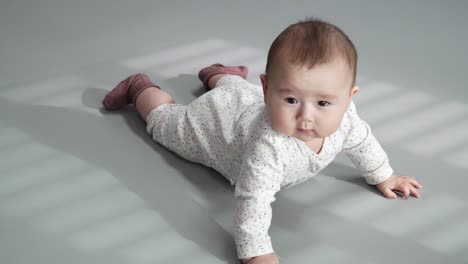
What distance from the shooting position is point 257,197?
1.28 meters

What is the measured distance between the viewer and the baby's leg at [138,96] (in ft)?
5.61

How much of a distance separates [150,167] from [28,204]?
299 millimetres

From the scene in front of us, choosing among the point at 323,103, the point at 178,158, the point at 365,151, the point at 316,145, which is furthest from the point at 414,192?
the point at 178,158

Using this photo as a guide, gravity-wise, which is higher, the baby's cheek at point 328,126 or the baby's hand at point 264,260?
the baby's cheek at point 328,126

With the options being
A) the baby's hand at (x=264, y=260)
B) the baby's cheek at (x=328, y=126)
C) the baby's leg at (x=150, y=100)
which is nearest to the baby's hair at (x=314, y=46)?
the baby's cheek at (x=328, y=126)

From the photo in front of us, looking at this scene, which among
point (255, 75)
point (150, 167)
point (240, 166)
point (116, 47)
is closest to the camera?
point (240, 166)

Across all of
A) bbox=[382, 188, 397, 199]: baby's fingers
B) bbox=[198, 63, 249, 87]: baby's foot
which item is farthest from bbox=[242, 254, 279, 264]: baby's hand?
bbox=[198, 63, 249, 87]: baby's foot

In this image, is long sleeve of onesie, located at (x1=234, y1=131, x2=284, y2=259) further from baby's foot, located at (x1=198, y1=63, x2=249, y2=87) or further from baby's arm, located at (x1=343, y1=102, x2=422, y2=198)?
baby's foot, located at (x1=198, y1=63, x2=249, y2=87)

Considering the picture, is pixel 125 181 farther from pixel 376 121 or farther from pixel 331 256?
pixel 376 121

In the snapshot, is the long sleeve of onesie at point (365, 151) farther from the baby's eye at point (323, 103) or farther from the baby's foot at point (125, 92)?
the baby's foot at point (125, 92)

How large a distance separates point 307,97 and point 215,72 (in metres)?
0.68

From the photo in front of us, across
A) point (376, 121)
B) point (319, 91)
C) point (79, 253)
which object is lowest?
point (79, 253)

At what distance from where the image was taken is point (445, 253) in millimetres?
1347

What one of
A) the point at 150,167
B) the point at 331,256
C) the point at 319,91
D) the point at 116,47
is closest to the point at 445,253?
the point at 331,256
